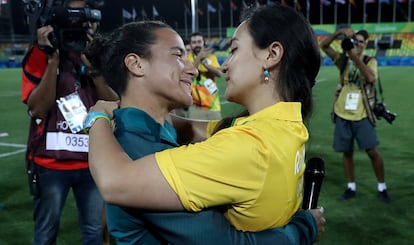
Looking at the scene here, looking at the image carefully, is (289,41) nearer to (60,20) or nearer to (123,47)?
(123,47)

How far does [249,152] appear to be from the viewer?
1.29m

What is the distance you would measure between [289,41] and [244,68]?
0.52ft

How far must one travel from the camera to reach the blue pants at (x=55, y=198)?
3.15m

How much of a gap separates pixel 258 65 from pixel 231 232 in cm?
51

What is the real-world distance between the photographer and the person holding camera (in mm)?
3211

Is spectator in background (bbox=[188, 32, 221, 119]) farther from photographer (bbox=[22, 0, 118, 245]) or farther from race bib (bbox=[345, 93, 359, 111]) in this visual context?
photographer (bbox=[22, 0, 118, 245])

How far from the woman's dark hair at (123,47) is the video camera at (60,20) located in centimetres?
140

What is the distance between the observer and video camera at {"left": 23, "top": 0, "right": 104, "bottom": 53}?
9.87 feet

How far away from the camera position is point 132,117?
4.91 feet

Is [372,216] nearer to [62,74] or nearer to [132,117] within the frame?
[62,74]

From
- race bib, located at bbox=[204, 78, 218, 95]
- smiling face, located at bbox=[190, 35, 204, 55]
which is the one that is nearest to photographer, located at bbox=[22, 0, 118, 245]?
race bib, located at bbox=[204, 78, 218, 95]

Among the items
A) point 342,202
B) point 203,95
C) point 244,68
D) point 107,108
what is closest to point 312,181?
point 244,68

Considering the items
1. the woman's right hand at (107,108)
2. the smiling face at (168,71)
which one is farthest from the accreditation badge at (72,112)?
the smiling face at (168,71)

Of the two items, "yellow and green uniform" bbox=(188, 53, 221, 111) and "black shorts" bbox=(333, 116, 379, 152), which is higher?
"yellow and green uniform" bbox=(188, 53, 221, 111)
